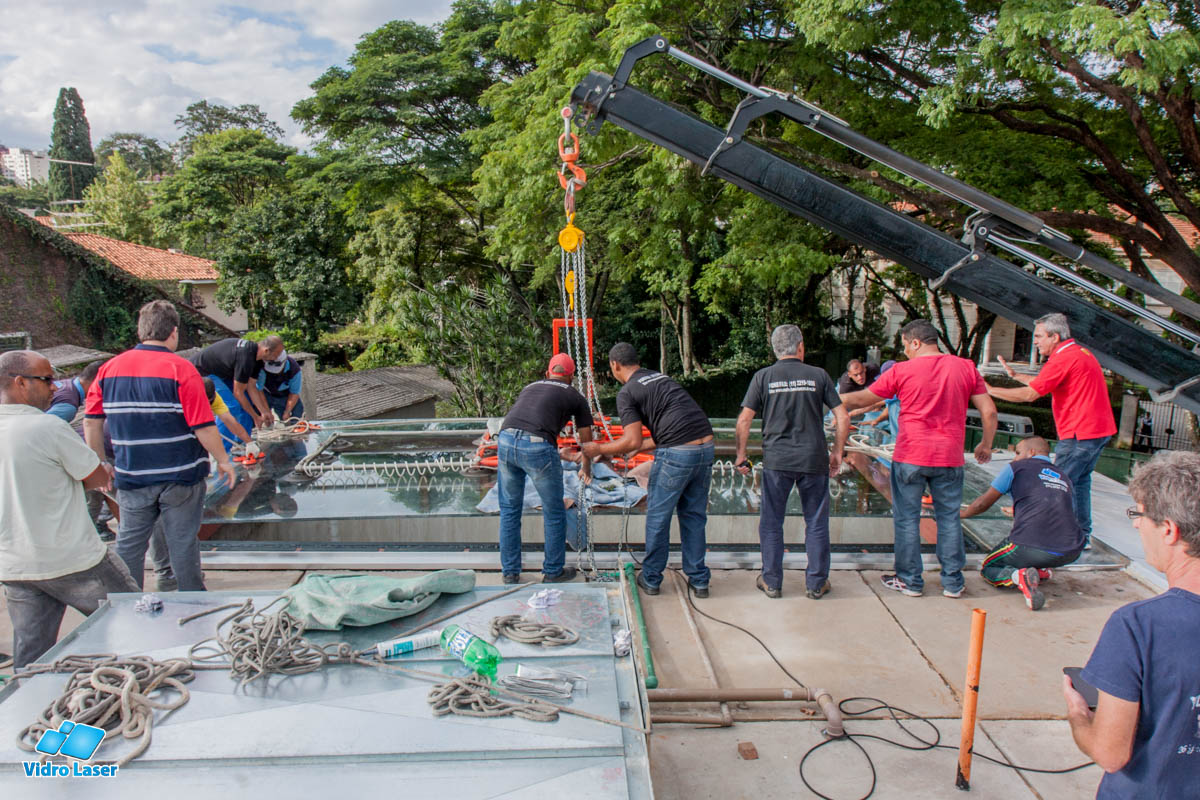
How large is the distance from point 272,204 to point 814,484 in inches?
922

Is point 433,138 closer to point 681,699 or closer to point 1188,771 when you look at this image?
point 681,699

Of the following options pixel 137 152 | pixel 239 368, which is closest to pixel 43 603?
pixel 239 368

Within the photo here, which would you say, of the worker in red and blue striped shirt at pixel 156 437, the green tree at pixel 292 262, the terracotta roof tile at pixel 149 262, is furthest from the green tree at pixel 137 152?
the worker in red and blue striped shirt at pixel 156 437

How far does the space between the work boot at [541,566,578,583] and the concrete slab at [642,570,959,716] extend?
503 millimetres

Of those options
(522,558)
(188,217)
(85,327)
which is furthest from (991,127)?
(188,217)

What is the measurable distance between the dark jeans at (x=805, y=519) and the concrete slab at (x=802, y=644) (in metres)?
0.17

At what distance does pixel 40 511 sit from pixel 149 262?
31.0m

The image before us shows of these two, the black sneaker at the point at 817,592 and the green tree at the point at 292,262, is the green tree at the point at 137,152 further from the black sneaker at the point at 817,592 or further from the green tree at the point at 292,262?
the black sneaker at the point at 817,592

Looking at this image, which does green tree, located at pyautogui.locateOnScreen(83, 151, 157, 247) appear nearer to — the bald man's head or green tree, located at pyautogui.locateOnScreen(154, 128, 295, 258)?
green tree, located at pyautogui.locateOnScreen(154, 128, 295, 258)

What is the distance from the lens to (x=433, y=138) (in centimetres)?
1800

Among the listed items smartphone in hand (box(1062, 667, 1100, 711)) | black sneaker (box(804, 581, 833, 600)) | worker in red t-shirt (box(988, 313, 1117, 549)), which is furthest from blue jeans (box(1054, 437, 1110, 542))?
smartphone in hand (box(1062, 667, 1100, 711))

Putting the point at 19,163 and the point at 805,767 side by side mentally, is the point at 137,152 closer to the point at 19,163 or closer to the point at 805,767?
the point at 805,767

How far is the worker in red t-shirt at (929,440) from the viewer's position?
4.42 m

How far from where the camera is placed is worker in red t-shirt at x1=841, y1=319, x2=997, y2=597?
4.42m
